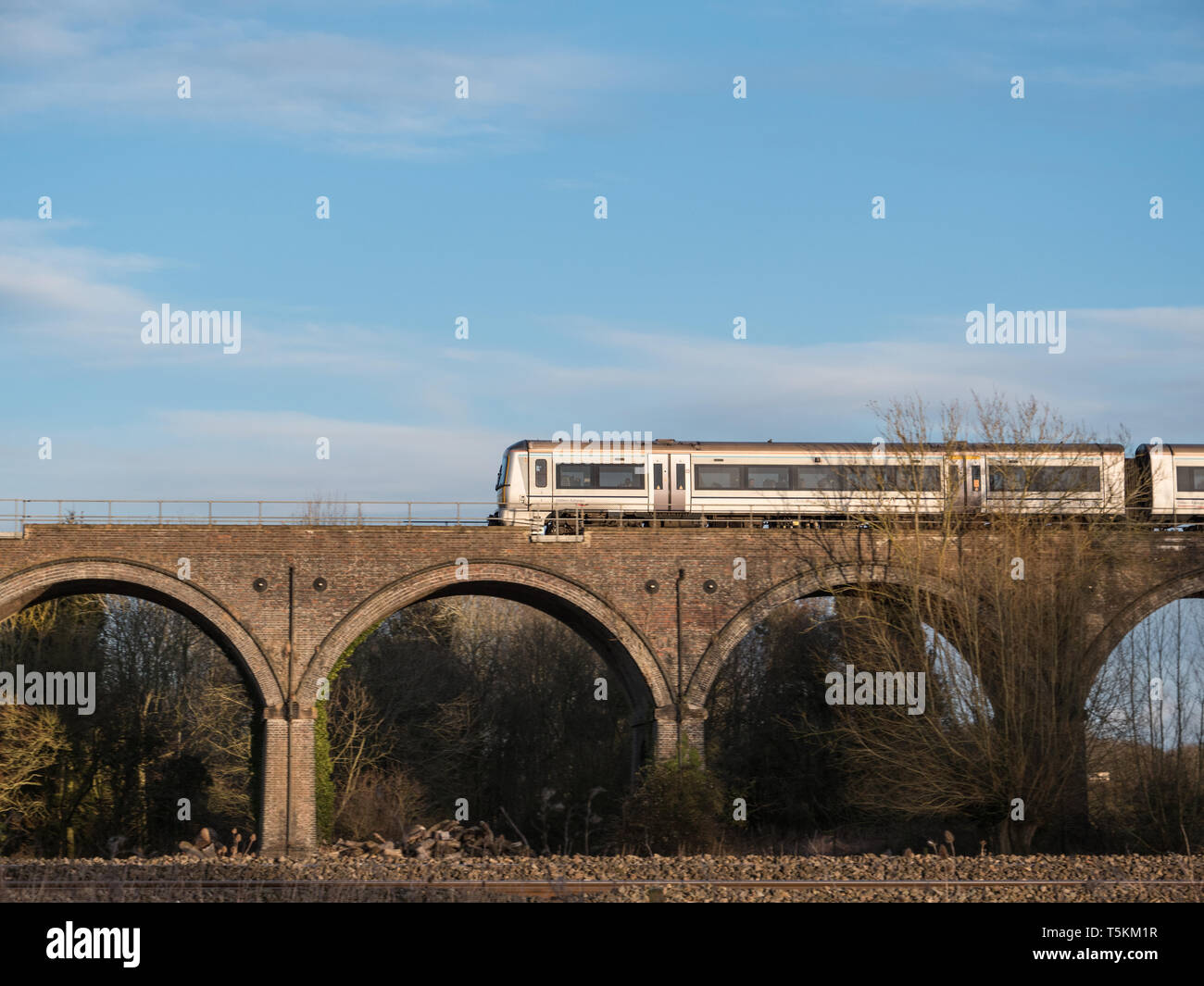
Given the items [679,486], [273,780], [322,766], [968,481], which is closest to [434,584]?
[322,766]

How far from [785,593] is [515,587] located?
6.14 meters

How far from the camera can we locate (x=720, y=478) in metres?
31.5

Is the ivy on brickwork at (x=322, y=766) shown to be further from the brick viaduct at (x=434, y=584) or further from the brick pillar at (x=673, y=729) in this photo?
the brick pillar at (x=673, y=729)

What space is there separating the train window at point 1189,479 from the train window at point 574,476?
13876 millimetres

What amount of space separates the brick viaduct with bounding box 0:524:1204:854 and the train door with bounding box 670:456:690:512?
5.76 feet

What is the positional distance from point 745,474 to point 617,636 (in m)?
5.29

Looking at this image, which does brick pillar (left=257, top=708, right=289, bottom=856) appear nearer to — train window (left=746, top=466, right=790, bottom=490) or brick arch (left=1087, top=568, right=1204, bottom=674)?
train window (left=746, top=466, right=790, bottom=490)

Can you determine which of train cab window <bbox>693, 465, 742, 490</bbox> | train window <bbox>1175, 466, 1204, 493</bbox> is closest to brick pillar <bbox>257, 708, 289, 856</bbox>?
train cab window <bbox>693, 465, 742, 490</bbox>

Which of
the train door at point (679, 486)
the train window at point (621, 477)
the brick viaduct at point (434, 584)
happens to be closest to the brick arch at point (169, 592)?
the brick viaduct at point (434, 584)

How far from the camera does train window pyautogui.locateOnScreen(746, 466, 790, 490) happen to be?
3152 centimetres

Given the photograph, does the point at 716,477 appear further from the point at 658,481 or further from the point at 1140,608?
the point at 1140,608

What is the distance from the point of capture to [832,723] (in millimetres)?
36375
